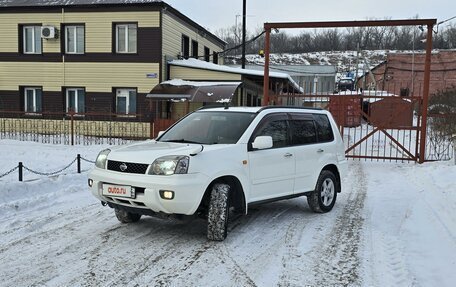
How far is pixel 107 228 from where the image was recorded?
6.51m

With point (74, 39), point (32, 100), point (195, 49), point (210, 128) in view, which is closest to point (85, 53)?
point (74, 39)

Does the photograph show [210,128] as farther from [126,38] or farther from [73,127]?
[126,38]

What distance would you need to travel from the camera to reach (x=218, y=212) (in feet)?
18.8

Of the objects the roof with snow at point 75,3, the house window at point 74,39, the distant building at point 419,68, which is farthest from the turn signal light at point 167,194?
the distant building at point 419,68

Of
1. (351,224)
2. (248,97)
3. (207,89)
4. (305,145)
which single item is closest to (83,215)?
(305,145)

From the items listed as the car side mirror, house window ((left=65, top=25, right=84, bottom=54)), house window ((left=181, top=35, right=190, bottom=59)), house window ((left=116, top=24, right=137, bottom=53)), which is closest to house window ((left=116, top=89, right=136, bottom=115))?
house window ((left=116, top=24, right=137, bottom=53))

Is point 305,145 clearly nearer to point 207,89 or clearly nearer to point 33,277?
point 33,277

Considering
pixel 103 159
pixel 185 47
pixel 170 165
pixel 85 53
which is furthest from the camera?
pixel 185 47

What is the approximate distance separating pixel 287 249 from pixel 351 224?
174 centimetres

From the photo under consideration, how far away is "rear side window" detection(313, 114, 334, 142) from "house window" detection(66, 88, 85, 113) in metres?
17.2

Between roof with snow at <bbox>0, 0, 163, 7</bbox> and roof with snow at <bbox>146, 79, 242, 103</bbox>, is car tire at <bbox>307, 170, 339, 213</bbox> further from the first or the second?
roof with snow at <bbox>0, 0, 163, 7</bbox>

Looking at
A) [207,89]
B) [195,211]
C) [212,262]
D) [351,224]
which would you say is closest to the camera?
[212,262]

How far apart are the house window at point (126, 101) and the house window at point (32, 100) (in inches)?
166

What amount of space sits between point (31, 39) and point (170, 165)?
20.7m
